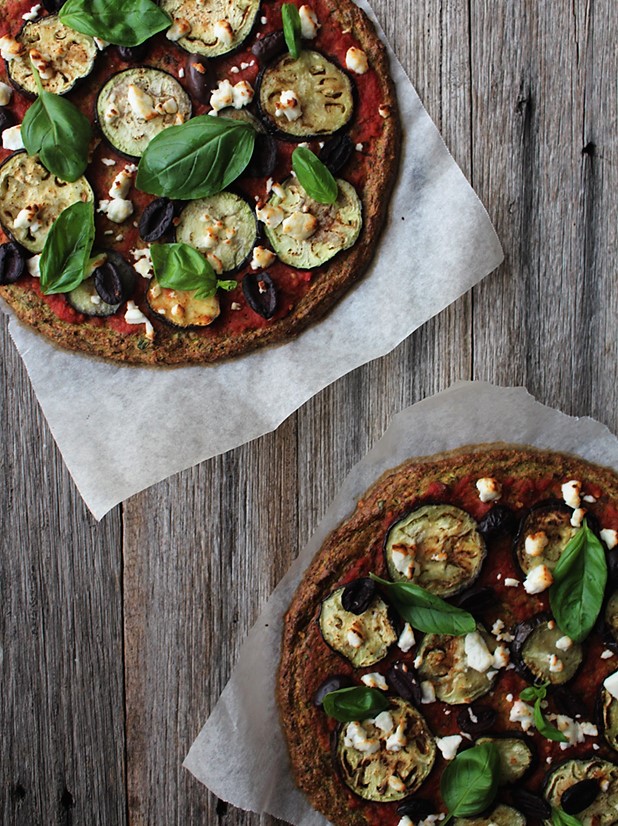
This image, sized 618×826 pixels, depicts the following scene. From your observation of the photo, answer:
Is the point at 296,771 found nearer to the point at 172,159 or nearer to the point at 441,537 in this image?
the point at 441,537

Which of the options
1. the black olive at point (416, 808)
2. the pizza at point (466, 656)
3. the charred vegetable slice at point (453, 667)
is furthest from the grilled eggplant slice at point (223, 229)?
the black olive at point (416, 808)

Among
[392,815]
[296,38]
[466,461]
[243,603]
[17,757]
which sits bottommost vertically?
[392,815]

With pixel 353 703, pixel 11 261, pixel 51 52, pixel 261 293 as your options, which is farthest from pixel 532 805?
pixel 51 52

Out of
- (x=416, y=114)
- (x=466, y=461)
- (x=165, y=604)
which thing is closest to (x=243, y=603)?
(x=165, y=604)

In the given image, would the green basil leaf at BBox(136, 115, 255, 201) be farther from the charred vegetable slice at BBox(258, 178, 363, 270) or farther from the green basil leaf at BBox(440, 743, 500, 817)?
the green basil leaf at BBox(440, 743, 500, 817)

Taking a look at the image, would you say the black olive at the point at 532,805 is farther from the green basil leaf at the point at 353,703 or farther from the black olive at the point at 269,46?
the black olive at the point at 269,46
